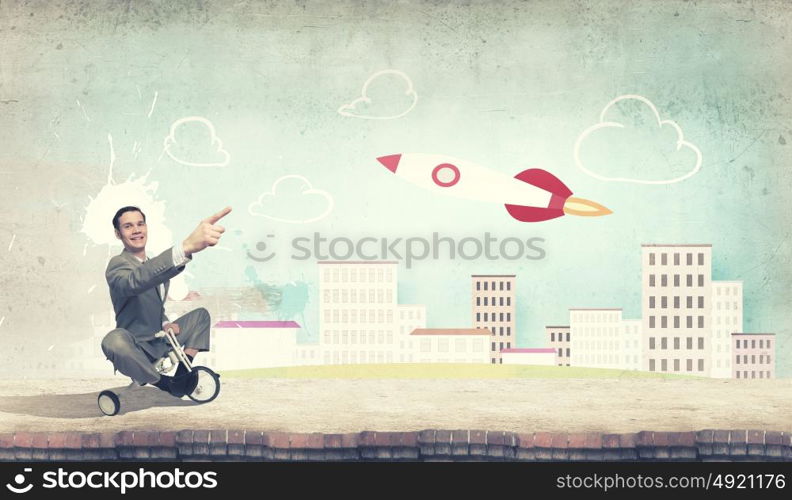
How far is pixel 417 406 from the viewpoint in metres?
8.25

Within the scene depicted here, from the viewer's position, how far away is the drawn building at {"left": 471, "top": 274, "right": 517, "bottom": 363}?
943 cm

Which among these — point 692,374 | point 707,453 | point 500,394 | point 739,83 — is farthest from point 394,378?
point 739,83

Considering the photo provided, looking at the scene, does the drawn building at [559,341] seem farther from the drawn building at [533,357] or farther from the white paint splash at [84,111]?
the white paint splash at [84,111]

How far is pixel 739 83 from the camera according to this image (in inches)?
379

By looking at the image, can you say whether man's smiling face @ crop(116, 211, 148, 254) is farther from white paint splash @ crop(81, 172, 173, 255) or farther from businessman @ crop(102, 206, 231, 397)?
white paint splash @ crop(81, 172, 173, 255)

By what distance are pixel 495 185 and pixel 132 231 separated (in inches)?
115

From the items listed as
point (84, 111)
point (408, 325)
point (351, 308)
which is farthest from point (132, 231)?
point (408, 325)

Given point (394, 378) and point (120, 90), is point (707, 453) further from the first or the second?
point (120, 90)

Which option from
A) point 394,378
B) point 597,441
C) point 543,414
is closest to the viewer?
point 597,441

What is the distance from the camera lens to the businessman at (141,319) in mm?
7809

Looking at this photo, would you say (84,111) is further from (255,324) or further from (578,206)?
(578,206)

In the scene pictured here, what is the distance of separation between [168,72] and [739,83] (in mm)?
4568

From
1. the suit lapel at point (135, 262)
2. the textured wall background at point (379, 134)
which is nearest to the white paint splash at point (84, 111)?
the textured wall background at point (379, 134)
